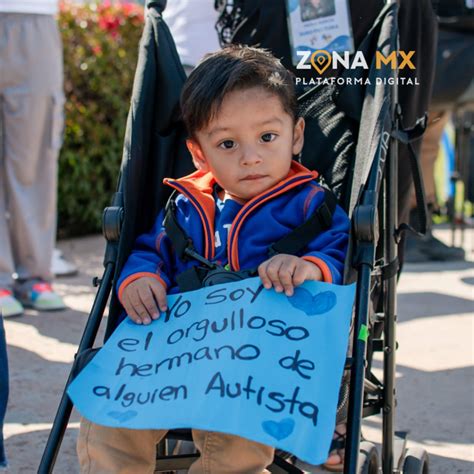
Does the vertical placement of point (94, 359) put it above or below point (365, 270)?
below

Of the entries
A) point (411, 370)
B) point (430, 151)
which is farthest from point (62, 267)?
point (411, 370)

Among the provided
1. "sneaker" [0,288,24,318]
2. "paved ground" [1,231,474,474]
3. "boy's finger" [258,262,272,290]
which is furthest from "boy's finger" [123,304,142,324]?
"sneaker" [0,288,24,318]

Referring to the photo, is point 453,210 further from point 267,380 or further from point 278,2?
point 267,380

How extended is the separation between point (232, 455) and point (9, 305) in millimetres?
2944

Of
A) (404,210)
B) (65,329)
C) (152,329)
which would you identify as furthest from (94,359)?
(65,329)

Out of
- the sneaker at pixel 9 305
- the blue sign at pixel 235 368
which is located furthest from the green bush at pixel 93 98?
the blue sign at pixel 235 368

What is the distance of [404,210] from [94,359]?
1.40 metres

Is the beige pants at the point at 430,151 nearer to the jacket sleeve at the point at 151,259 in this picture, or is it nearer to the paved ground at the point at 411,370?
the paved ground at the point at 411,370

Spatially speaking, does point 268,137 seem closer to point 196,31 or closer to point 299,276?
point 299,276

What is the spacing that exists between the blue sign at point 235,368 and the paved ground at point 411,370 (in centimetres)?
100

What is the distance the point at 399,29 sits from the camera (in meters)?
3.21

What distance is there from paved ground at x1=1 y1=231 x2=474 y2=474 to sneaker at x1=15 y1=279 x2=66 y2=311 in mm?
56

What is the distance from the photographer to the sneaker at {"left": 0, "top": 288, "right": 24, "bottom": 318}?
16.4 ft

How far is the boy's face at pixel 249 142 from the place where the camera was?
104 inches
